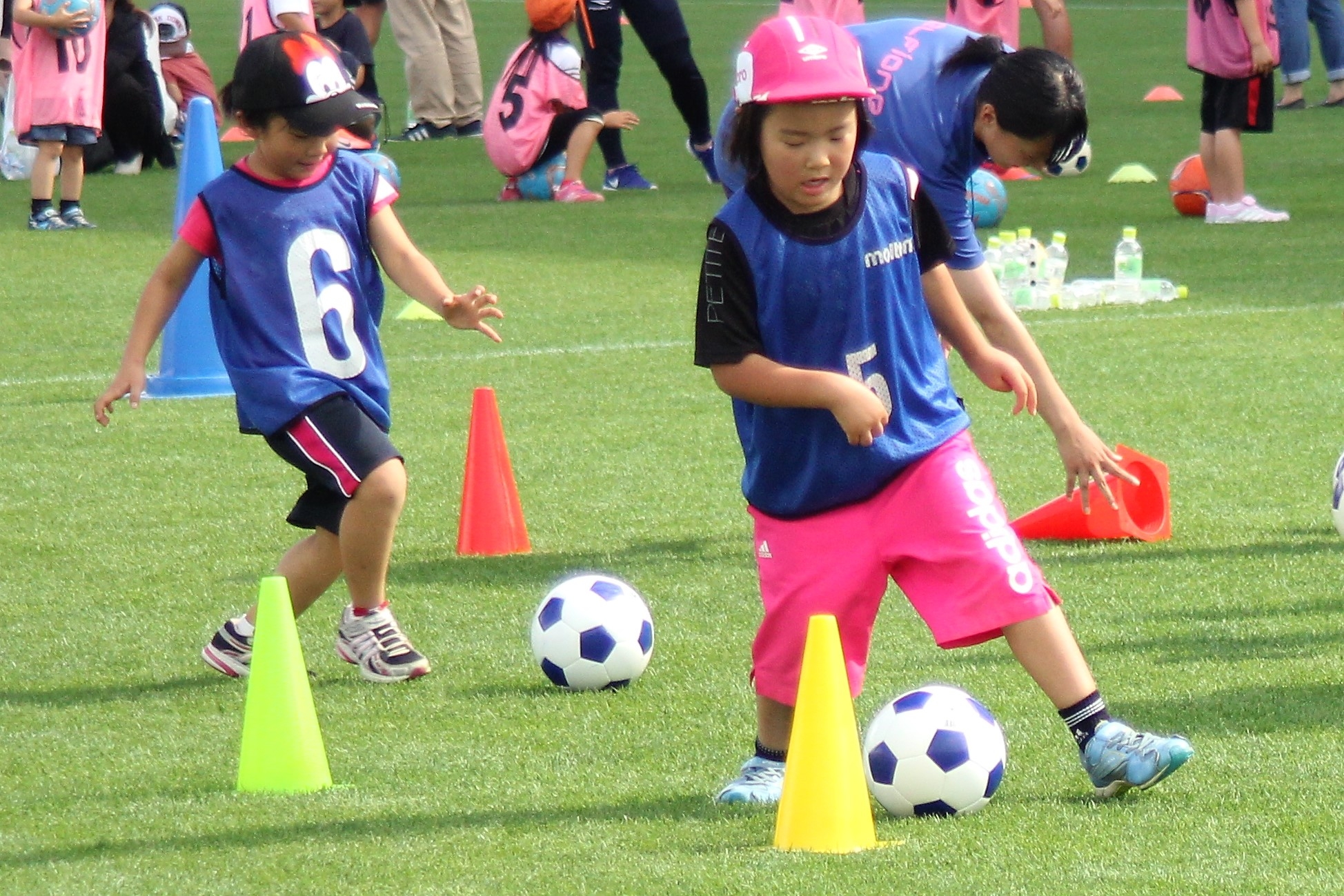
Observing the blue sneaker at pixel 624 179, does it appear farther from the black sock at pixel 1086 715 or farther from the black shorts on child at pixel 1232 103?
the black sock at pixel 1086 715

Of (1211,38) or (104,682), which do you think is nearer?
(104,682)

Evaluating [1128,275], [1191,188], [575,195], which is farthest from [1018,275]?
[575,195]

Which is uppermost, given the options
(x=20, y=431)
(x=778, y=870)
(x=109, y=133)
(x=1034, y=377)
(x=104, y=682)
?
(x=1034, y=377)

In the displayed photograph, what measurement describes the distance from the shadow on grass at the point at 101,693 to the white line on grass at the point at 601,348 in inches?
179

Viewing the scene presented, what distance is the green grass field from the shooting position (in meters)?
3.89

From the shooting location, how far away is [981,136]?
5.14 metres

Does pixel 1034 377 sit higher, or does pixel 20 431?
pixel 1034 377

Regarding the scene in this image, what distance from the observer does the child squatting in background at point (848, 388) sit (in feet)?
12.8

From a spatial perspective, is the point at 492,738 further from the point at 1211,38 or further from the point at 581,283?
the point at 1211,38

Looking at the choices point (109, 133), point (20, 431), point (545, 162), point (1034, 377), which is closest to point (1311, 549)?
point (1034, 377)

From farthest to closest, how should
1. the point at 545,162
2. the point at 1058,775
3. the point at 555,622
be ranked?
the point at 545,162 → the point at 555,622 → the point at 1058,775

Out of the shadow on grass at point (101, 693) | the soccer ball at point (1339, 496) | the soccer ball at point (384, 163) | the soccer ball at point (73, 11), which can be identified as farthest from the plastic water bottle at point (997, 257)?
the shadow on grass at point (101, 693)

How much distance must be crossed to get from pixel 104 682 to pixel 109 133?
13.1m

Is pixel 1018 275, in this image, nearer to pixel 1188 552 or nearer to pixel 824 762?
pixel 1188 552
